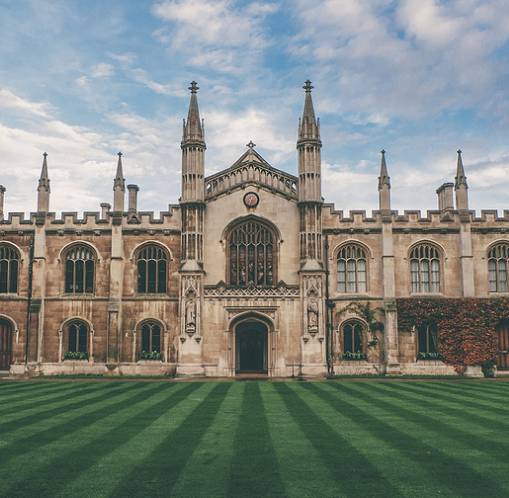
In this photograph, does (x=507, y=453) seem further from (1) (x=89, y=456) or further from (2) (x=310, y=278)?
(2) (x=310, y=278)

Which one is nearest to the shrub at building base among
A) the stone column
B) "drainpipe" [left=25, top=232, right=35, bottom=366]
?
the stone column

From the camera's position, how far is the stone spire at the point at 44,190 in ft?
114

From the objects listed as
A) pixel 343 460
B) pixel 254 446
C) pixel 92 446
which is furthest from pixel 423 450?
pixel 92 446

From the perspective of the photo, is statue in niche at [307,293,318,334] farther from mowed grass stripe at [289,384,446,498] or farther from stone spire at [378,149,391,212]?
mowed grass stripe at [289,384,446,498]

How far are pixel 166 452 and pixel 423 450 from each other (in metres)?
5.25

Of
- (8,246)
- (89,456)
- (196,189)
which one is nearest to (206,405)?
(89,456)

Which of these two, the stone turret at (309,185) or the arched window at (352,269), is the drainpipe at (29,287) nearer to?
the stone turret at (309,185)

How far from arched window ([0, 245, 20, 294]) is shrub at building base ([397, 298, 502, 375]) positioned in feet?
75.9

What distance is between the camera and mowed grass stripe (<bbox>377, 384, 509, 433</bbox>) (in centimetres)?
1482

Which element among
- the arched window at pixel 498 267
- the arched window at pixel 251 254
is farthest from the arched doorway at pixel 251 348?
the arched window at pixel 498 267

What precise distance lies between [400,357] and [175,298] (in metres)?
13.7

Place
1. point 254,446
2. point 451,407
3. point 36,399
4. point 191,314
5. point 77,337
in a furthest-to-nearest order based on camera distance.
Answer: point 77,337, point 191,314, point 36,399, point 451,407, point 254,446

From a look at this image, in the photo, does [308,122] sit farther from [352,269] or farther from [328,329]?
[328,329]

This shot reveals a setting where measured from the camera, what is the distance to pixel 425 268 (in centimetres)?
3416
